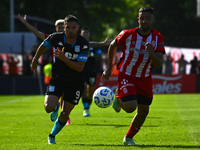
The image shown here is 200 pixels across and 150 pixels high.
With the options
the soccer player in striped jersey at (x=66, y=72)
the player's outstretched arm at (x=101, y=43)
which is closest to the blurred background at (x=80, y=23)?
the player's outstretched arm at (x=101, y=43)

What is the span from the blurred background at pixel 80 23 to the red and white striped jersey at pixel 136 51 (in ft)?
40.0

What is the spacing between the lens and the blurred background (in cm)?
2462

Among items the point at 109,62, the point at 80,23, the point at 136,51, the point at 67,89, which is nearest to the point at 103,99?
the point at 67,89

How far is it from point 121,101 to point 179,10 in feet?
146

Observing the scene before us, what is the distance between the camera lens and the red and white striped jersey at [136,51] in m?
7.01

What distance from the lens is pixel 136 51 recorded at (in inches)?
279

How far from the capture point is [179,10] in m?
50.1

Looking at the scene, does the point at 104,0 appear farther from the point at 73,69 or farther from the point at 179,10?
the point at 73,69

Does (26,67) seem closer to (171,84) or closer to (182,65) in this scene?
(171,84)

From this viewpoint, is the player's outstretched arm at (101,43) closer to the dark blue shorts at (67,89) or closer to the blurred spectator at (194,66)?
the dark blue shorts at (67,89)

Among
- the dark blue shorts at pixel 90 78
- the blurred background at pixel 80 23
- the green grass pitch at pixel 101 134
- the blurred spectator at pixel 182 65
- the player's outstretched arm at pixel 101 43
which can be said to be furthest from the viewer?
the blurred spectator at pixel 182 65

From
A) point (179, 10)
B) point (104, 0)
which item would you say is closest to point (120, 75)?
point (104, 0)

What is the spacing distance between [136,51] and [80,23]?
34.0 metres

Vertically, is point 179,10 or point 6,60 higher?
point 179,10
